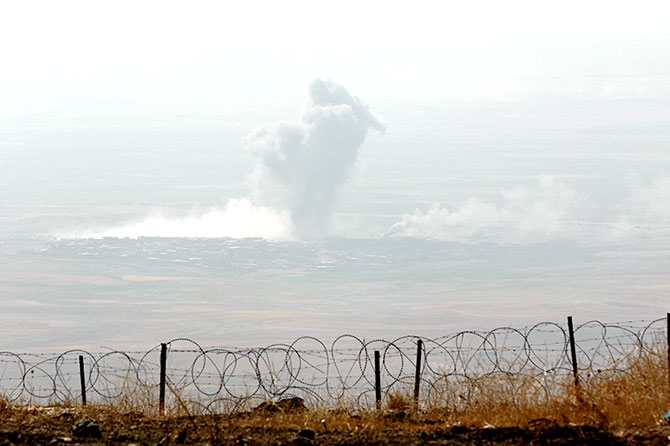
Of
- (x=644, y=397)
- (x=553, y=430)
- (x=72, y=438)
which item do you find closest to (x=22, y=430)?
(x=72, y=438)

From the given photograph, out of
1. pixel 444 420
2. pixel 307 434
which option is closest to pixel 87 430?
pixel 307 434

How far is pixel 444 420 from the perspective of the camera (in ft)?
43.3

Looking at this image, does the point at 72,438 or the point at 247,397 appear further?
the point at 247,397

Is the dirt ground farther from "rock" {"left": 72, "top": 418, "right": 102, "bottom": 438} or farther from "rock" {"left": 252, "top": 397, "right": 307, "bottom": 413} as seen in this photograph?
"rock" {"left": 252, "top": 397, "right": 307, "bottom": 413}

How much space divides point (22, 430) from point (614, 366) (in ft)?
25.5

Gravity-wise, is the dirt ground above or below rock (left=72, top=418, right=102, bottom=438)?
below

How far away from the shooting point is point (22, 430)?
11.2 m

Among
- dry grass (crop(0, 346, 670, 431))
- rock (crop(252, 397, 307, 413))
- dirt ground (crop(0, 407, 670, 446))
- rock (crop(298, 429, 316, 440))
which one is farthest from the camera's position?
rock (crop(252, 397, 307, 413))

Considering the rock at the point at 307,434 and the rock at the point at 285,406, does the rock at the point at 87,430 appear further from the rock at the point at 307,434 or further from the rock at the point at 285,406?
the rock at the point at 285,406

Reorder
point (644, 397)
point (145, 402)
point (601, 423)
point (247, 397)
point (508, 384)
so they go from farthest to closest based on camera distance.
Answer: point (145, 402)
point (247, 397)
point (508, 384)
point (644, 397)
point (601, 423)

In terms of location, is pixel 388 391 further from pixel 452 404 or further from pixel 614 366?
pixel 614 366

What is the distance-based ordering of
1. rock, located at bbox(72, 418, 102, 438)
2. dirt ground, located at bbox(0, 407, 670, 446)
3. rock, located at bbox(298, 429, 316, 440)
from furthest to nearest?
rock, located at bbox(72, 418, 102, 438) < rock, located at bbox(298, 429, 316, 440) < dirt ground, located at bbox(0, 407, 670, 446)

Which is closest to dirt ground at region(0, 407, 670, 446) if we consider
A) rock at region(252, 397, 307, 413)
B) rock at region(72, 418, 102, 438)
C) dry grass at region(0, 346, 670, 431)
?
rock at region(72, 418, 102, 438)

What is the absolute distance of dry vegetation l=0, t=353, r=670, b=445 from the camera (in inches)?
416
